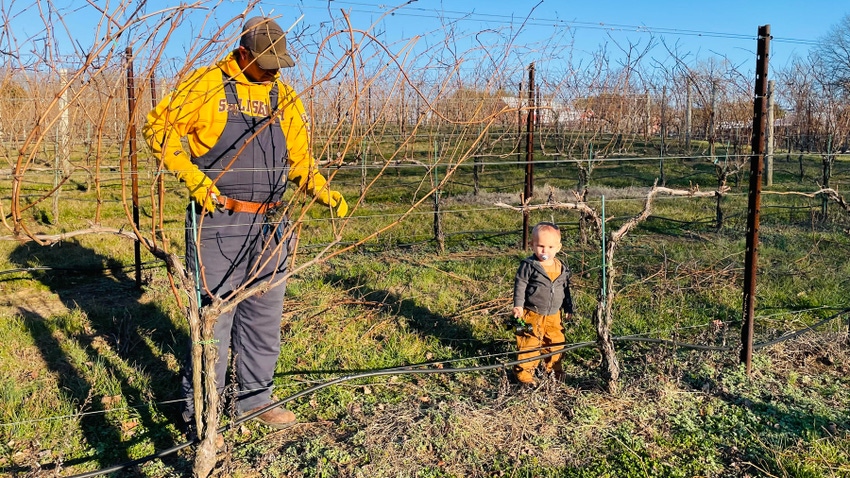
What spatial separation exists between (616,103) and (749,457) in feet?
26.5

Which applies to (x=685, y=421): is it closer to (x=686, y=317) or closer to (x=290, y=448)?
(x=686, y=317)

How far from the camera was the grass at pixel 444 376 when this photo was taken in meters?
2.50

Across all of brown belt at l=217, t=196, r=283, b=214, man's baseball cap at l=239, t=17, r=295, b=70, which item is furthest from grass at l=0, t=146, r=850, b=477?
man's baseball cap at l=239, t=17, r=295, b=70

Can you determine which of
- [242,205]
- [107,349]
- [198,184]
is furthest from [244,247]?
[107,349]

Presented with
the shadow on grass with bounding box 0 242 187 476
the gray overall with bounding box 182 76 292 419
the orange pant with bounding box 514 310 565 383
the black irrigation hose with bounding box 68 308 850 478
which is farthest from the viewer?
the orange pant with bounding box 514 310 565 383

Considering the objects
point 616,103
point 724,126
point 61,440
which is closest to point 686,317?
point 61,440

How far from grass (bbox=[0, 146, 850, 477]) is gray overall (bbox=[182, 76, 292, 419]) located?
186mm

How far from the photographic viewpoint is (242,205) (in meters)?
2.63

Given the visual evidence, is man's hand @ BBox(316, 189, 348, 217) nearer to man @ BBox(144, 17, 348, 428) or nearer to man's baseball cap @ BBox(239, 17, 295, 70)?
man @ BBox(144, 17, 348, 428)

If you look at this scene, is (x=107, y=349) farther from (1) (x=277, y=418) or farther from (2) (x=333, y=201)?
(2) (x=333, y=201)

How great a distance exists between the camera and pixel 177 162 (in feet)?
7.68

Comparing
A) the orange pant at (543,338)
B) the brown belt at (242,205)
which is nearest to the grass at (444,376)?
→ the orange pant at (543,338)

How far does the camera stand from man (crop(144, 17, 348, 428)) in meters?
2.37

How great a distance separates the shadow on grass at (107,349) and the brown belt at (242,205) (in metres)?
0.91
